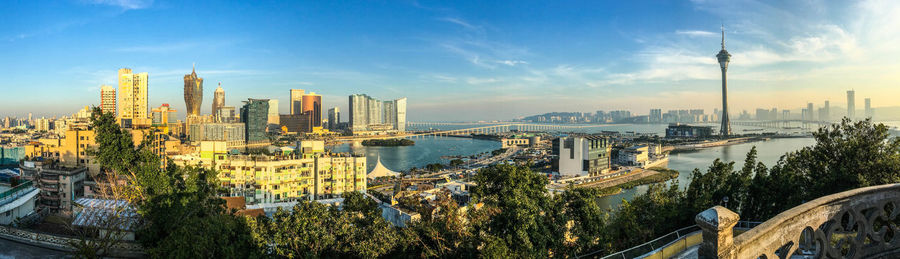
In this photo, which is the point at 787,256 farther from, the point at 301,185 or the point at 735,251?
the point at 301,185

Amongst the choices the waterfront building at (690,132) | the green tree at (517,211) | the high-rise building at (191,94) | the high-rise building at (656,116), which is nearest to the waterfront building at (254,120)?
the high-rise building at (191,94)

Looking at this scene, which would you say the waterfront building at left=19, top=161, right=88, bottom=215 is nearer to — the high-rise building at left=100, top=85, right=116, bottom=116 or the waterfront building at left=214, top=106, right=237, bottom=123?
the high-rise building at left=100, top=85, right=116, bottom=116

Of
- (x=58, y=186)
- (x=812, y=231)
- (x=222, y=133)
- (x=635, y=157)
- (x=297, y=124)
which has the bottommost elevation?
(x=635, y=157)

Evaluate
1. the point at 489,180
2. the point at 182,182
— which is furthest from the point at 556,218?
the point at 182,182

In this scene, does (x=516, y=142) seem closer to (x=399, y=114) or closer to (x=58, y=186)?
(x=58, y=186)

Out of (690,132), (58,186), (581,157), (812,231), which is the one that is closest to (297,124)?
(690,132)

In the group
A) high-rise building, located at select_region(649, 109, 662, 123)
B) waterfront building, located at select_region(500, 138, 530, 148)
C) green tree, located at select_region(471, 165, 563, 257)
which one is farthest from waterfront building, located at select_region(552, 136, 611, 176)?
high-rise building, located at select_region(649, 109, 662, 123)
